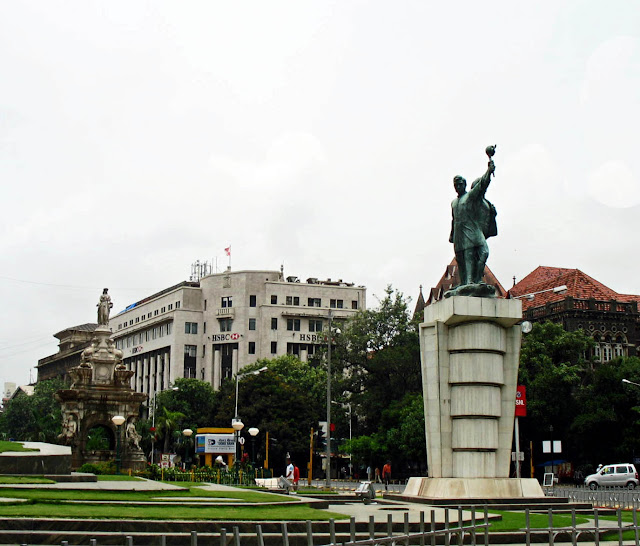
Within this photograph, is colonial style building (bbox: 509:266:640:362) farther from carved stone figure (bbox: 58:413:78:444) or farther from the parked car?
carved stone figure (bbox: 58:413:78:444)

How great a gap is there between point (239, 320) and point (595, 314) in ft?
133

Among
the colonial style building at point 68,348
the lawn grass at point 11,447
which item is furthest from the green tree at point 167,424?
the colonial style building at point 68,348

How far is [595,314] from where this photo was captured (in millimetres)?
70938

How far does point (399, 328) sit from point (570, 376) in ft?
43.9

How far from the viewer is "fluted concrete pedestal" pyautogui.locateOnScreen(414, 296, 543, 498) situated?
2525cm

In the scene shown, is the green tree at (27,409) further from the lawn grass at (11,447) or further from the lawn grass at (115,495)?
the lawn grass at (115,495)

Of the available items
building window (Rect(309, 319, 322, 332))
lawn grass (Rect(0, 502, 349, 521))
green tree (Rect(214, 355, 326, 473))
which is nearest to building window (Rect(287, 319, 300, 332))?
building window (Rect(309, 319, 322, 332))

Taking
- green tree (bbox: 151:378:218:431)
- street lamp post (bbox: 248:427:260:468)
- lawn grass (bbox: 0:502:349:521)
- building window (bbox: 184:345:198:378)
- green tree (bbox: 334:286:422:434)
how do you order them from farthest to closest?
building window (bbox: 184:345:198:378), green tree (bbox: 151:378:218:431), green tree (bbox: 334:286:422:434), street lamp post (bbox: 248:427:260:468), lawn grass (bbox: 0:502:349:521)

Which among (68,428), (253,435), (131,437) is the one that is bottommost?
(131,437)

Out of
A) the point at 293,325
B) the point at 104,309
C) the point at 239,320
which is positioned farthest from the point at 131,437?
the point at 293,325

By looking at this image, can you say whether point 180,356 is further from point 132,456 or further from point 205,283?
point 132,456

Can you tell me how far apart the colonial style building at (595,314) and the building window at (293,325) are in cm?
2942

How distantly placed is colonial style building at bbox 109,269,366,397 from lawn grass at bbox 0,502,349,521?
75.3m

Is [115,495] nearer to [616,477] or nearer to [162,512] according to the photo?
[162,512]
